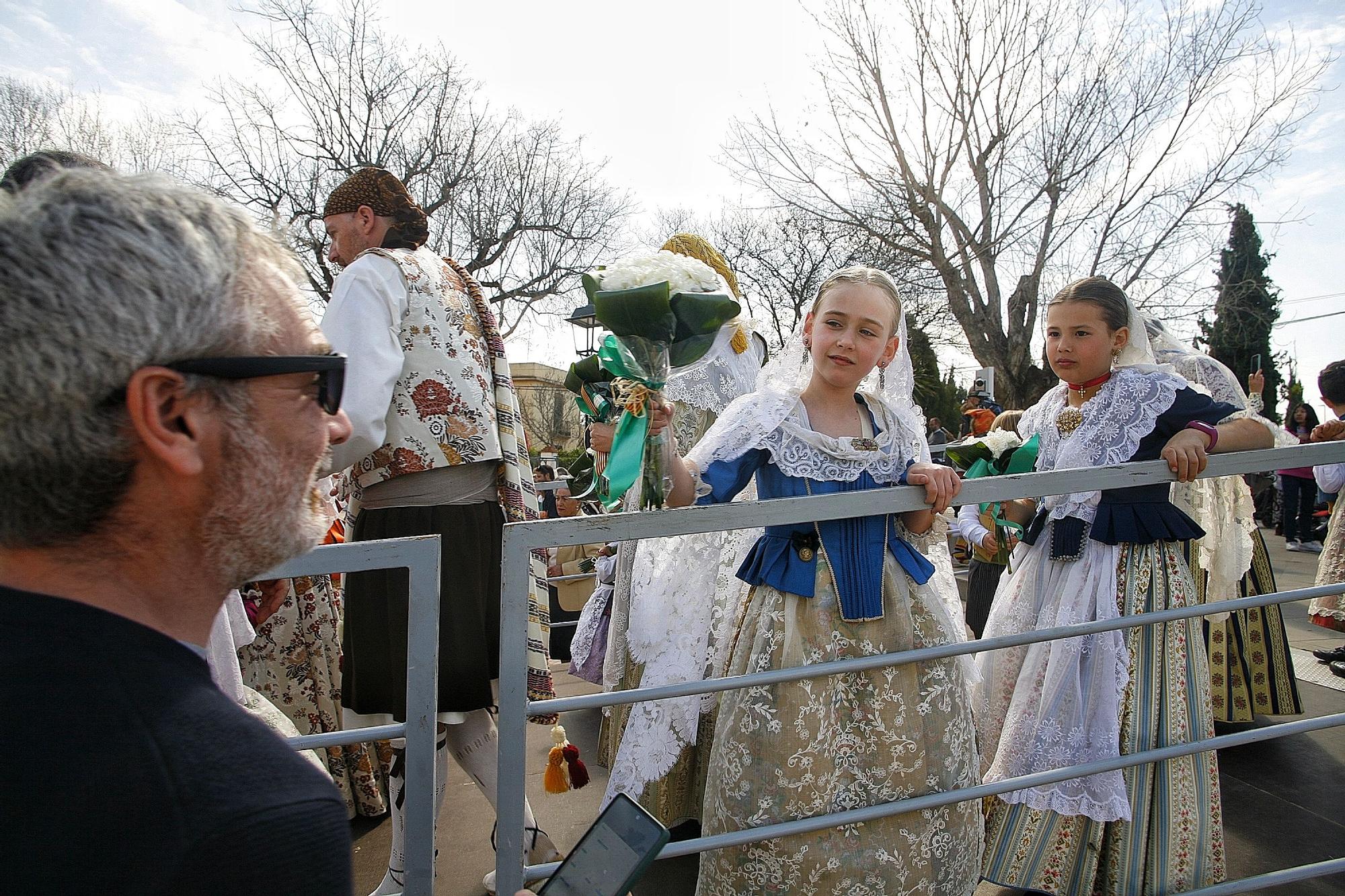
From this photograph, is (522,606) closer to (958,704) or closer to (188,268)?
(188,268)

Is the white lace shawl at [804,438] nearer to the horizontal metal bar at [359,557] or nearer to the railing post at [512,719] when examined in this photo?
the railing post at [512,719]

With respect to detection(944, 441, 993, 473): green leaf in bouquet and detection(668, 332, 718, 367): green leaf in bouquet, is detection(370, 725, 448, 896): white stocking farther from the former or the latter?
detection(944, 441, 993, 473): green leaf in bouquet

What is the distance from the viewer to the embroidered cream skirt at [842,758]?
1.83m

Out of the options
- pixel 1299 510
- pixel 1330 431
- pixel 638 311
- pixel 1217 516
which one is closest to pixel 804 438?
pixel 638 311

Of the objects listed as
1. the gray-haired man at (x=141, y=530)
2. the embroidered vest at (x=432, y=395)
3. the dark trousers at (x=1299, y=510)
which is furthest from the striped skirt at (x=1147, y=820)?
the dark trousers at (x=1299, y=510)

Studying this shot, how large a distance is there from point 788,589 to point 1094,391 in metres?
1.40

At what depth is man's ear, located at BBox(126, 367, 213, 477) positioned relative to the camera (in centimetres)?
70

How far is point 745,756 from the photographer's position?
1906 millimetres

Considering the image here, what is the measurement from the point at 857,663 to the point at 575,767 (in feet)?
3.11

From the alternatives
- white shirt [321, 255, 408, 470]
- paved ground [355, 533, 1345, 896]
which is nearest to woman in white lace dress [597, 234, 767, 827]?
paved ground [355, 533, 1345, 896]

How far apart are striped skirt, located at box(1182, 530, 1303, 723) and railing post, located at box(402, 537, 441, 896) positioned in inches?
141

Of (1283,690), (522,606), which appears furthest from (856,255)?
(522,606)

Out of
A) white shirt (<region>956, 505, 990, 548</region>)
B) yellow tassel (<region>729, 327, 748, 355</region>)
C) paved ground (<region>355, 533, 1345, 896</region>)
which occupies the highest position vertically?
yellow tassel (<region>729, 327, 748, 355</region>)

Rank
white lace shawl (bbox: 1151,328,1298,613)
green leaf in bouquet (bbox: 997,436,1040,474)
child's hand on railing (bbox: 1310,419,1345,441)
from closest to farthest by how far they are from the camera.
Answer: green leaf in bouquet (bbox: 997,436,1040,474), white lace shawl (bbox: 1151,328,1298,613), child's hand on railing (bbox: 1310,419,1345,441)
